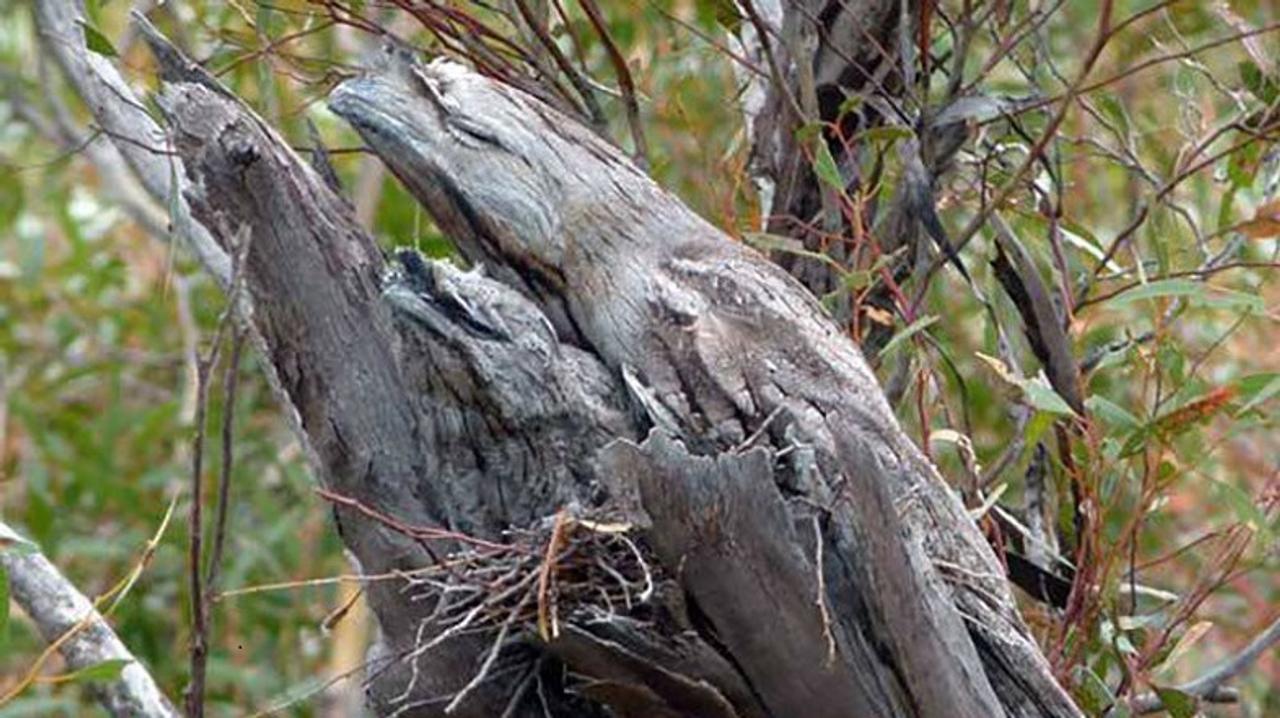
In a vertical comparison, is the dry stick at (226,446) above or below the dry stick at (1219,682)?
→ above

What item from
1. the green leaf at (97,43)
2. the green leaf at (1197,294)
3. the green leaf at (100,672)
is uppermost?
the green leaf at (97,43)

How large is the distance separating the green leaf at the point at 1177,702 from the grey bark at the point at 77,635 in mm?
812

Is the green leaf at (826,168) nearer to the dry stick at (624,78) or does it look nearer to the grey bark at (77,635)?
the dry stick at (624,78)

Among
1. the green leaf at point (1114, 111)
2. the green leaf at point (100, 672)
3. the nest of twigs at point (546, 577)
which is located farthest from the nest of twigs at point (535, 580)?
the green leaf at point (1114, 111)

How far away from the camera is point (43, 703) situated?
3092 millimetres

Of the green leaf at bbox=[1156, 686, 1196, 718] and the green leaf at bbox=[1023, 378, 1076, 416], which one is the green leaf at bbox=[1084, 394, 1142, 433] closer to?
the green leaf at bbox=[1023, 378, 1076, 416]

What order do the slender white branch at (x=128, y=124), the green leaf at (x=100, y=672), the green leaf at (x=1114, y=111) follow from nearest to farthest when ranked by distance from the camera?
the green leaf at (x=100, y=672), the slender white branch at (x=128, y=124), the green leaf at (x=1114, y=111)

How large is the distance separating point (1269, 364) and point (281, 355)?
258 centimetres

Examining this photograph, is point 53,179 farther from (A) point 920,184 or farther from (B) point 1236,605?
(A) point 920,184

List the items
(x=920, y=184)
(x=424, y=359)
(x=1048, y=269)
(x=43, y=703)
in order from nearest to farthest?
(x=424, y=359)
(x=920, y=184)
(x=1048, y=269)
(x=43, y=703)

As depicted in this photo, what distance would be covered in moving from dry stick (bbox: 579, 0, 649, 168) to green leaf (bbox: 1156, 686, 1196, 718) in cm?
59

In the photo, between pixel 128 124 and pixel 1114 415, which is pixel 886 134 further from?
pixel 128 124

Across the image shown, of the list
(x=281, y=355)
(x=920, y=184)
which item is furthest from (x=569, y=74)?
(x=281, y=355)

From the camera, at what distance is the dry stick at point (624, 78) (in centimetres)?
179
